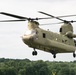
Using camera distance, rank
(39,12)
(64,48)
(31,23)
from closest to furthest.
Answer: (39,12) < (31,23) < (64,48)

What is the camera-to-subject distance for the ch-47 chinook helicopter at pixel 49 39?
2901 inches

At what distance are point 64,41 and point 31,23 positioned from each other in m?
9.79

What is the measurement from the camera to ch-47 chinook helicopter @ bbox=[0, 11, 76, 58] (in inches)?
2901

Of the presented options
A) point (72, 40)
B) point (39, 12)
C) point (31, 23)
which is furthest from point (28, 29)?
point (72, 40)

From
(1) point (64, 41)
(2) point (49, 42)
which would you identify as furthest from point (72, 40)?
(2) point (49, 42)

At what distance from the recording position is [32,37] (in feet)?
240

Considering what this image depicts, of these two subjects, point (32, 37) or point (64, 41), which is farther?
point (64, 41)

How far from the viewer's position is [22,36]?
74188mm

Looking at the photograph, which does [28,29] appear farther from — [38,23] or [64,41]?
[64,41]

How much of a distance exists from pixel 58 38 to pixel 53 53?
3.00 meters

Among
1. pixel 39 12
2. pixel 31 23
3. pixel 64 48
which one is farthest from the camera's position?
pixel 64 48

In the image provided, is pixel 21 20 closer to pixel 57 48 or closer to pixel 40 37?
pixel 40 37

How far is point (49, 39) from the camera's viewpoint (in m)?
77.2

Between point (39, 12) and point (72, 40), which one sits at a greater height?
point (39, 12)
